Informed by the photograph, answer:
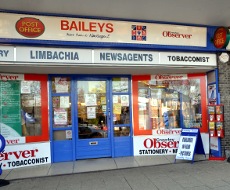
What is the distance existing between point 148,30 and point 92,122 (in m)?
3.04

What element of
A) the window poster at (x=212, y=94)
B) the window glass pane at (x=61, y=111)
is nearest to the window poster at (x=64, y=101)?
the window glass pane at (x=61, y=111)

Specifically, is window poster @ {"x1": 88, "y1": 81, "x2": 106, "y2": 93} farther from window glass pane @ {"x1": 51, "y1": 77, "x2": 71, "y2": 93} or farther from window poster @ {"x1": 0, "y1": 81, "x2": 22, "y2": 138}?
window poster @ {"x1": 0, "y1": 81, "x2": 22, "y2": 138}

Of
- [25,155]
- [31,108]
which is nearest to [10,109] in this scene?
[31,108]

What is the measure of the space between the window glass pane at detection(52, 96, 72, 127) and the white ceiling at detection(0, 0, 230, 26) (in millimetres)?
2380

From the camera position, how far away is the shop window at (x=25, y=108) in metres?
A: 6.57

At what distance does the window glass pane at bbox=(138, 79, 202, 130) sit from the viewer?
766 centimetres

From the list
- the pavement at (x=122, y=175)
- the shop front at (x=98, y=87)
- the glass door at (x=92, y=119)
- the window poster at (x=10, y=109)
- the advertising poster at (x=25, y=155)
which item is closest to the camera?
the pavement at (x=122, y=175)

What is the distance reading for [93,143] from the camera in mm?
7230

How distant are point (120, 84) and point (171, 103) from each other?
173 cm

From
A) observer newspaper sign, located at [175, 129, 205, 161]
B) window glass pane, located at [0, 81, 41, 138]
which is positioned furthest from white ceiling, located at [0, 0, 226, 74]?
observer newspaper sign, located at [175, 129, 205, 161]

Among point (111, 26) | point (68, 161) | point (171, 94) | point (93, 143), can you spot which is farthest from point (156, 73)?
point (68, 161)

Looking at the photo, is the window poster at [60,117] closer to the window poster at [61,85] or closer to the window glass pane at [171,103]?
the window poster at [61,85]

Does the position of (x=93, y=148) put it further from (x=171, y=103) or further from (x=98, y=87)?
(x=171, y=103)

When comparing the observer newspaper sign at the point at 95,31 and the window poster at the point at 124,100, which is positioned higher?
the observer newspaper sign at the point at 95,31
